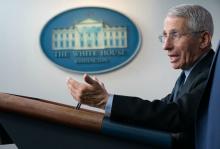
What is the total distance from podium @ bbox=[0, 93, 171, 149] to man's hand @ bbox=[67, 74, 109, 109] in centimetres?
8

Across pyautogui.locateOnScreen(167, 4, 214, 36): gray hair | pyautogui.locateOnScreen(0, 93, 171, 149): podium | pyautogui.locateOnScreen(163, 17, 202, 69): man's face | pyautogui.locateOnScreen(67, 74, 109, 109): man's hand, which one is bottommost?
pyautogui.locateOnScreen(0, 93, 171, 149): podium

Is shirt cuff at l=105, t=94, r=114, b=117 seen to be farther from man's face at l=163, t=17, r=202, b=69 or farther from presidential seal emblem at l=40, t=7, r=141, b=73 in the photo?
presidential seal emblem at l=40, t=7, r=141, b=73

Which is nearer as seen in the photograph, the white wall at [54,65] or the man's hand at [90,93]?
the man's hand at [90,93]

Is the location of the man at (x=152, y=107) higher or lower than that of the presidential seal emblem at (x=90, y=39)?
lower

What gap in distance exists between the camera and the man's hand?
757 millimetres

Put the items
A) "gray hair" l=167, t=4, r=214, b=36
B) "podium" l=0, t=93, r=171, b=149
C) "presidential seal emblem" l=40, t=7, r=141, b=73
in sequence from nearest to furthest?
1. "podium" l=0, t=93, r=171, b=149
2. "gray hair" l=167, t=4, r=214, b=36
3. "presidential seal emblem" l=40, t=7, r=141, b=73

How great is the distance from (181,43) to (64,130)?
60cm

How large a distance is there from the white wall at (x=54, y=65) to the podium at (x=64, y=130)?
168 centimetres

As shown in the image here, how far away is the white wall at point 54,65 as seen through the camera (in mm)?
2369

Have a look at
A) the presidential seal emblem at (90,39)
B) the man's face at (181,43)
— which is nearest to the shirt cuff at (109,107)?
the man's face at (181,43)

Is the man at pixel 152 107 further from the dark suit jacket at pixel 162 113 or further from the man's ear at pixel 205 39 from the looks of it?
the man's ear at pixel 205 39

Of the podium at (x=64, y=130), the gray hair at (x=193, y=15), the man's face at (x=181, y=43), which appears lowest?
the podium at (x=64, y=130)

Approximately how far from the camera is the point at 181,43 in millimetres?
1126

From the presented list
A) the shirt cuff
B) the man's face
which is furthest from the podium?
the man's face
